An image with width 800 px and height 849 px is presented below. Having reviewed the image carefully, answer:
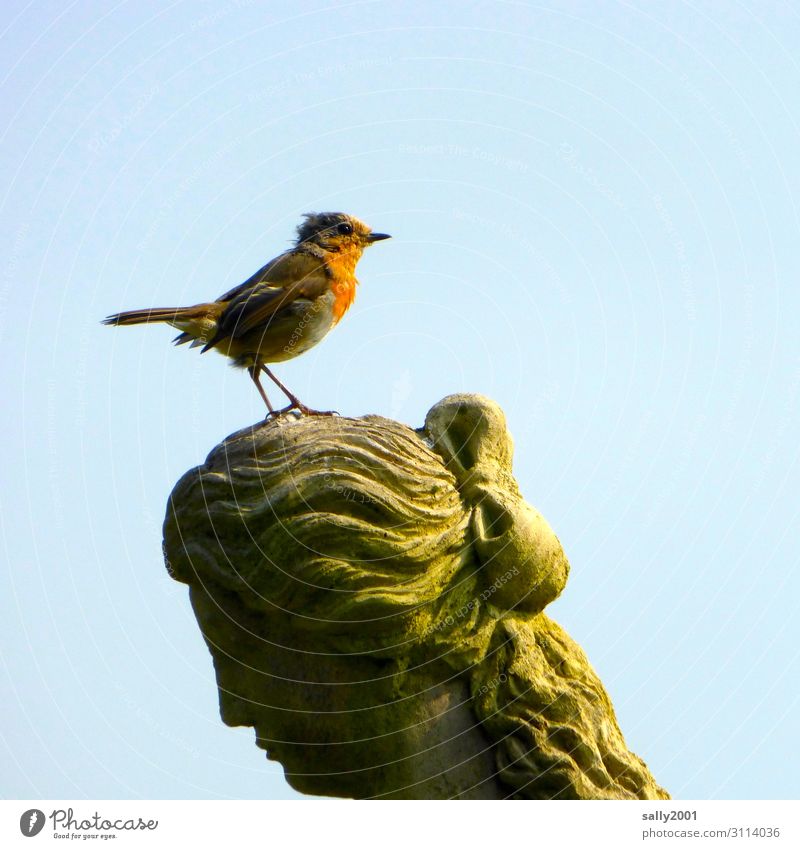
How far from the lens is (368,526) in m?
3.90

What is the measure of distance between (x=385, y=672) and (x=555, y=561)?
2.46 ft

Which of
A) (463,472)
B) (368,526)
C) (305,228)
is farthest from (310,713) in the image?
(305,228)

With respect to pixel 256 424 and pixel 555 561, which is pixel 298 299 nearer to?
pixel 256 424

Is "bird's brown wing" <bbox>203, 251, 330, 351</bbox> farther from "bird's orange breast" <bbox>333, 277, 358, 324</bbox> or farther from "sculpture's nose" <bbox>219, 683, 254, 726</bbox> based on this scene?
"sculpture's nose" <bbox>219, 683, 254, 726</bbox>

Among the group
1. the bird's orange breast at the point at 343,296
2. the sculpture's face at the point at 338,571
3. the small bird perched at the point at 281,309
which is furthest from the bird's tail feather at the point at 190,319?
the sculpture's face at the point at 338,571

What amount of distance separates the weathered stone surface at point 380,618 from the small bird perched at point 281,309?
2.29 metres

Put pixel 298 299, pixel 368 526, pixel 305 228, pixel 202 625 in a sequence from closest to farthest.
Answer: pixel 368 526 < pixel 202 625 < pixel 298 299 < pixel 305 228

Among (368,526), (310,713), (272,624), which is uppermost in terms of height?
(368,526)

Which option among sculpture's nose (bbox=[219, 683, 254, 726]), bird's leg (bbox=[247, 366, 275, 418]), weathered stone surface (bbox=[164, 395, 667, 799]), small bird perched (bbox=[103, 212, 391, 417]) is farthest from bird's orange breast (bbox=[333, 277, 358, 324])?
sculpture's nose (bbox=[219, 683, 254, 726])

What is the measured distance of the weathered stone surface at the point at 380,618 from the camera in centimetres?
389

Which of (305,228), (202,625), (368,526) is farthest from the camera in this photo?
(305,228)

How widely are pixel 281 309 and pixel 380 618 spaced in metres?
3.05
